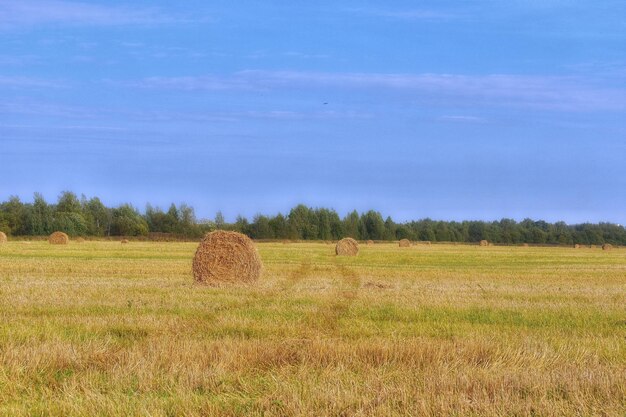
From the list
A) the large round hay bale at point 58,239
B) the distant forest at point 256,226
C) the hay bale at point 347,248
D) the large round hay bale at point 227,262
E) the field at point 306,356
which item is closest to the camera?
the field at point 306,356

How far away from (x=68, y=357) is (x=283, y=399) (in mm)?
2888

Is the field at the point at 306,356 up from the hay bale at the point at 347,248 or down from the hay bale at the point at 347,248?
down

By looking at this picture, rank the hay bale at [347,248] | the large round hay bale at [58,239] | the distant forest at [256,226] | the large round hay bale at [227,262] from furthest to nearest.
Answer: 1. the distant forest at [256,226]
2. the large round hay bale at [58,239]
3. the hay bale at [347,248]
4. the large round hay bale at [227,262]

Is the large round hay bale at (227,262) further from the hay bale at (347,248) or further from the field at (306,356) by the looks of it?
the hay bale at (347,248)

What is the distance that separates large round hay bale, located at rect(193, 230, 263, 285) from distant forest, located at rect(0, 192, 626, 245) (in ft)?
247

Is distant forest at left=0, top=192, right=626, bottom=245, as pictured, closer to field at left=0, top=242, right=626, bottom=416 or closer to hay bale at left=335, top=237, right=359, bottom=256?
hay bale at left=335, top=237, right=359, bottom=256

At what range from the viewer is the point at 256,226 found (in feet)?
388

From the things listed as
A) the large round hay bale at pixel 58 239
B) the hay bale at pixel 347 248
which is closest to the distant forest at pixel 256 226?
the large round hay bale at pixel 58 239

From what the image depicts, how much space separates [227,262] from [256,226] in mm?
93518

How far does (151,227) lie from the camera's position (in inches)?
4825

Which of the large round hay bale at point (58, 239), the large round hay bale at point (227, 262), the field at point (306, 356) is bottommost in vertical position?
the field at point (306, 356)

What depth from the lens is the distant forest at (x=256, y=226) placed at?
109m

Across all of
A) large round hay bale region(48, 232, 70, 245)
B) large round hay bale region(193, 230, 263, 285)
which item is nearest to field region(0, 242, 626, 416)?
large round hay bale region(193, 230, 263, 285)

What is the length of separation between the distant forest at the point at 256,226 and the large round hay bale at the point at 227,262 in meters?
75.4
